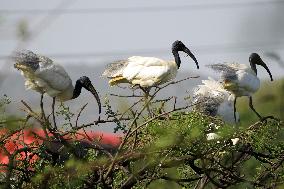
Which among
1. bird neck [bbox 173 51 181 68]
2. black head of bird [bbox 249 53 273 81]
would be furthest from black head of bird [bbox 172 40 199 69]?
black head of bird [bbox 249 53 273 81]

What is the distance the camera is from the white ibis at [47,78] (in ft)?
23.8

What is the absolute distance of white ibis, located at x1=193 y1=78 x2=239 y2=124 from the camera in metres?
6.93

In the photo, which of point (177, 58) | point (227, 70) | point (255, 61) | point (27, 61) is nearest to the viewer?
point (27, 61)

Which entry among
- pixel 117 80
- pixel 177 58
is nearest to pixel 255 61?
pixel 177 58

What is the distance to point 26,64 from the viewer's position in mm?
7285

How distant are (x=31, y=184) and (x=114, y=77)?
3763 mm

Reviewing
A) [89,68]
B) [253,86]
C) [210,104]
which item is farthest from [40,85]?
[89,68]

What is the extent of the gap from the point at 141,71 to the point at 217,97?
73cm

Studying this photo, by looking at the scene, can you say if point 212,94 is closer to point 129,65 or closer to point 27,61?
point 129,65

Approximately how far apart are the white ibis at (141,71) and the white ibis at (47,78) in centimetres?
37

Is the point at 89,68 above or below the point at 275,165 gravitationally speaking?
below

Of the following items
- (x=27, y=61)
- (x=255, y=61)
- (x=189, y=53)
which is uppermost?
(x=27, y=61)

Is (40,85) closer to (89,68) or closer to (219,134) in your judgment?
(219,134)

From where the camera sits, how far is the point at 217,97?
24.1 ft
